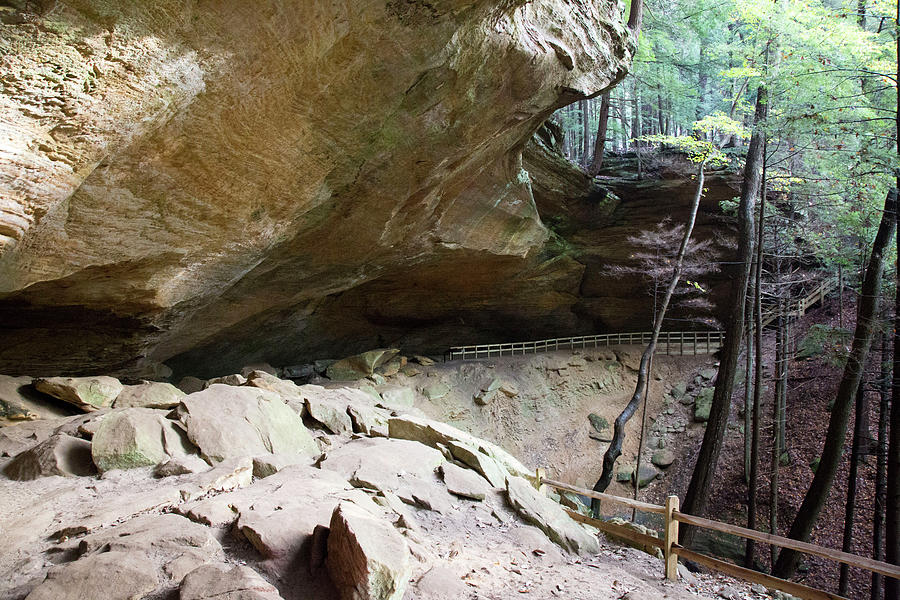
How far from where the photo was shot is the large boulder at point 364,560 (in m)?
3.28

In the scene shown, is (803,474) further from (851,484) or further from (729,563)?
(729,563)

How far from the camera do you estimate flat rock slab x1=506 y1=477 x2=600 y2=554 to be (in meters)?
6.24

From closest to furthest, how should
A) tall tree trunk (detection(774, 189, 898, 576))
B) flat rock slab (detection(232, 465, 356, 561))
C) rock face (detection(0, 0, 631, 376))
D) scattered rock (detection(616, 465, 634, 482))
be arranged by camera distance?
flat rock slab (detection(232, 465, 356, 561)), rock face (detection(0, 0, 631, 376)), tall tree trunk (detection(774, 189, 898, 576)), scattered rock (detection(616, 465, 634, 482))

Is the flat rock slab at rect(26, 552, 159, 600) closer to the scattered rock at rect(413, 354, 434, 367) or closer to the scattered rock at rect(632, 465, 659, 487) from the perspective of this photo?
the scattered rock at rect(632, 465, 659, 487)

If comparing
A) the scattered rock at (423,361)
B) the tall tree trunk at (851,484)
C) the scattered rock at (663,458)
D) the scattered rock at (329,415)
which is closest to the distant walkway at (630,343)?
the scattered rock at (423,361)

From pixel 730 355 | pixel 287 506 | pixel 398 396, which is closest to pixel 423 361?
pixel 398 396

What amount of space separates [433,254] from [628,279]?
916 centimetres

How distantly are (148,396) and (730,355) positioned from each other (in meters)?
10.3

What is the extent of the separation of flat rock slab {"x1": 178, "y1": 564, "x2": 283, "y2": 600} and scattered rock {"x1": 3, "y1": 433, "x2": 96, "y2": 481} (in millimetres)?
3220

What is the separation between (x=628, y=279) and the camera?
18984mm

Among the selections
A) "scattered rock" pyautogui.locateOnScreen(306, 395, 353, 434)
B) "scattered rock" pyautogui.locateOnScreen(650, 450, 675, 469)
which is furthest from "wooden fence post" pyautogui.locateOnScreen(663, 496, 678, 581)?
"scattered rock" pyautogui.locateOnScreen(650, 450, 675, 469)

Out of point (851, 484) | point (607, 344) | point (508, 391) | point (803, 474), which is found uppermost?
point (607, 344)

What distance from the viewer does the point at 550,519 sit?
6.49 metres

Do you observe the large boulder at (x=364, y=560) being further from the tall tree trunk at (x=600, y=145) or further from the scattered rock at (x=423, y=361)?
the tall tree trunk at (x=600, y=145)
